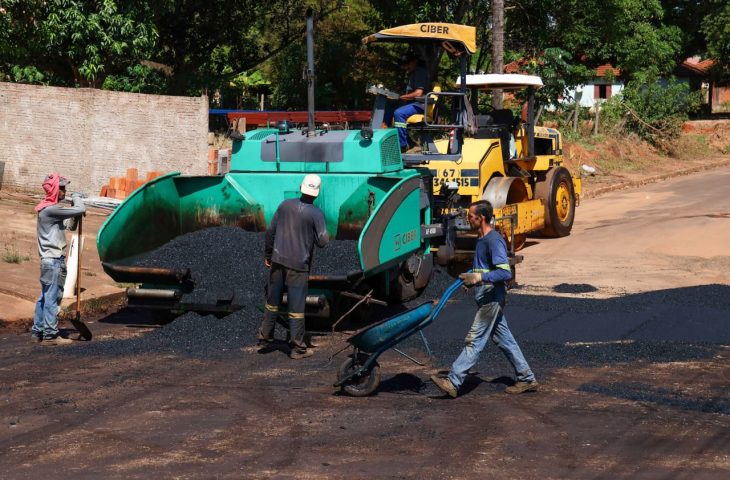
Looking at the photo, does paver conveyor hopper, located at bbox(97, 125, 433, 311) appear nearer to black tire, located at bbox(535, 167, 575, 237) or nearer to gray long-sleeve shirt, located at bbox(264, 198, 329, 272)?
gray long-sleeve shirt, located at bbox(264, 198, 329, 272)

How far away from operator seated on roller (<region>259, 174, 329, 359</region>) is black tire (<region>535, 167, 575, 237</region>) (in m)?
8.03

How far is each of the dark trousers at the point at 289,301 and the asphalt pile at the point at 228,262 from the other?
867mm

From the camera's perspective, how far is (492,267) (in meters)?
8.34

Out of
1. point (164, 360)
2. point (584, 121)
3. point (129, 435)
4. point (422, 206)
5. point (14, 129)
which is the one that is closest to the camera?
point (129, 435)

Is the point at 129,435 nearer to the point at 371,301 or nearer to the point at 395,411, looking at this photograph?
the point at 395,411

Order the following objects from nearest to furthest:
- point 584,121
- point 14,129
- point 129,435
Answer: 1. point 129,435
2. point 14,129
3. point 584,121

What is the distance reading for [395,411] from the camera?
7.94 m

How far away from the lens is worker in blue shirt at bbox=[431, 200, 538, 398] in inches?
325

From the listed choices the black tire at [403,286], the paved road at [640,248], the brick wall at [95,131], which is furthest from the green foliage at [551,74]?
the black tire at [403,286]

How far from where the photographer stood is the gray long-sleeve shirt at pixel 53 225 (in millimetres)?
10406

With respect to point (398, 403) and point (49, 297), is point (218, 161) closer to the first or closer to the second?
point (49, 297)

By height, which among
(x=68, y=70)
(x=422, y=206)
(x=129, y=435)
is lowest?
(x=129, y=435)

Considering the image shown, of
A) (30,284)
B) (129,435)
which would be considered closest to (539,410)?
(129,435)

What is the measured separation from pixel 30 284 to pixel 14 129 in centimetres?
742
